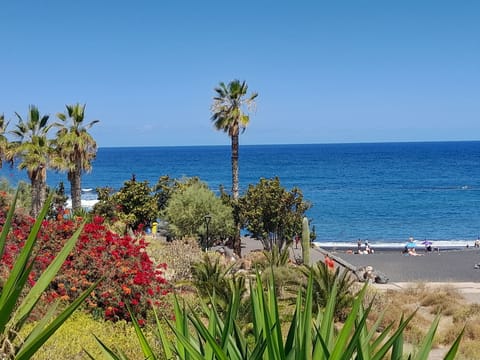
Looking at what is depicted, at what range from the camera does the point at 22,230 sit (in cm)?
1366

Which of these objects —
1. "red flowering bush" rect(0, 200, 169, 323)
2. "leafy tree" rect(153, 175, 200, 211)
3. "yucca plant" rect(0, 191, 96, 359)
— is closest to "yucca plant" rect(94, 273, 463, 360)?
"yucca plant" rect(0, 191, 96, 359)

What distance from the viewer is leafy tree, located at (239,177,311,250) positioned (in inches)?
1236

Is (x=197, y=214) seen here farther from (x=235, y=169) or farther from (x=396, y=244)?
(x=396, y=244)

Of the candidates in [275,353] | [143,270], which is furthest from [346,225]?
[275,353]

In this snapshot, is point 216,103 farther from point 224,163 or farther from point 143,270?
point 224,163

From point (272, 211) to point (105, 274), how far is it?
70.4 ft

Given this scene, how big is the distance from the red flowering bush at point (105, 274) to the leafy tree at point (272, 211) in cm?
1900

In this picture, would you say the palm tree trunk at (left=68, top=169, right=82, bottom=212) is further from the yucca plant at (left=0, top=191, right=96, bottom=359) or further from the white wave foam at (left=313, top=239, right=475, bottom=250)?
the yucca plant at (left=0, top=191, right=96, bottom=359)

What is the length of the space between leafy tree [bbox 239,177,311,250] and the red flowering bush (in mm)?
19005

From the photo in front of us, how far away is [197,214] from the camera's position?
31.5 m

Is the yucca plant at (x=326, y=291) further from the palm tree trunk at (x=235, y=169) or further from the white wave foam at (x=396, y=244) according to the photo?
the white wave foam at (x=396, y=244)

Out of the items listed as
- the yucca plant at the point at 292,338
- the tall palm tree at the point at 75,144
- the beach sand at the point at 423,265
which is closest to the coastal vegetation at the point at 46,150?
the tall palm tree at the point at 75,144

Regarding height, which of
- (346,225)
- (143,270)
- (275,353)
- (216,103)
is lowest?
(346,225)

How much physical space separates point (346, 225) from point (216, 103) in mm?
35038
